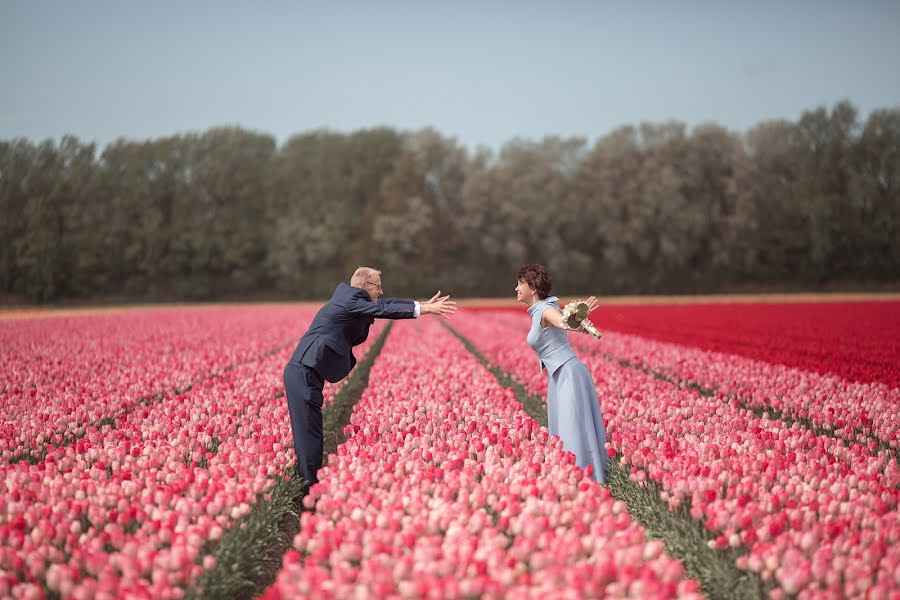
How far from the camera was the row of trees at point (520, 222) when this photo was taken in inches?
2256

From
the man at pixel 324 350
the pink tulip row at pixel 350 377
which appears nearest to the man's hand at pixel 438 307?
the man at pixel 324 350

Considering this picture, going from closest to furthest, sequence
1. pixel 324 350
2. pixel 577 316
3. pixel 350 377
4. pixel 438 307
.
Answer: pixel 577 316
pixel 438 307
pixel 324 350
pixel 350 377

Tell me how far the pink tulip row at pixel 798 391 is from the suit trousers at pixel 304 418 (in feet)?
15.7

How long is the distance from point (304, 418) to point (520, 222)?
177 ft

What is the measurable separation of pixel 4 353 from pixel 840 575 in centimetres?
1627

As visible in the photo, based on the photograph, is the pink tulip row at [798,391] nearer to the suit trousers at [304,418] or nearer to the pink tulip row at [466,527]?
the pink tulip row at [466,527]

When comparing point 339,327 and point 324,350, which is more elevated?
point 339,327

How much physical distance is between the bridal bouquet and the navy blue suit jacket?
4.26 feet

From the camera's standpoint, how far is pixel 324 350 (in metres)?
6.11

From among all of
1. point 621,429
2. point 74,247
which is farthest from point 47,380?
point 74,247

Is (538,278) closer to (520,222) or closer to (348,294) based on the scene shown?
(348,294)

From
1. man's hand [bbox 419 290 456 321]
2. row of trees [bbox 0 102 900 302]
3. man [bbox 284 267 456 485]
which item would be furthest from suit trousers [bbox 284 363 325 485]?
row of trees [bbox 0 102 900 302]

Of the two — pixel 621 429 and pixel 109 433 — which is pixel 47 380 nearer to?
pixel 109 433

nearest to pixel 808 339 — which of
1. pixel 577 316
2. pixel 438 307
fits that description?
pixel 577 316
